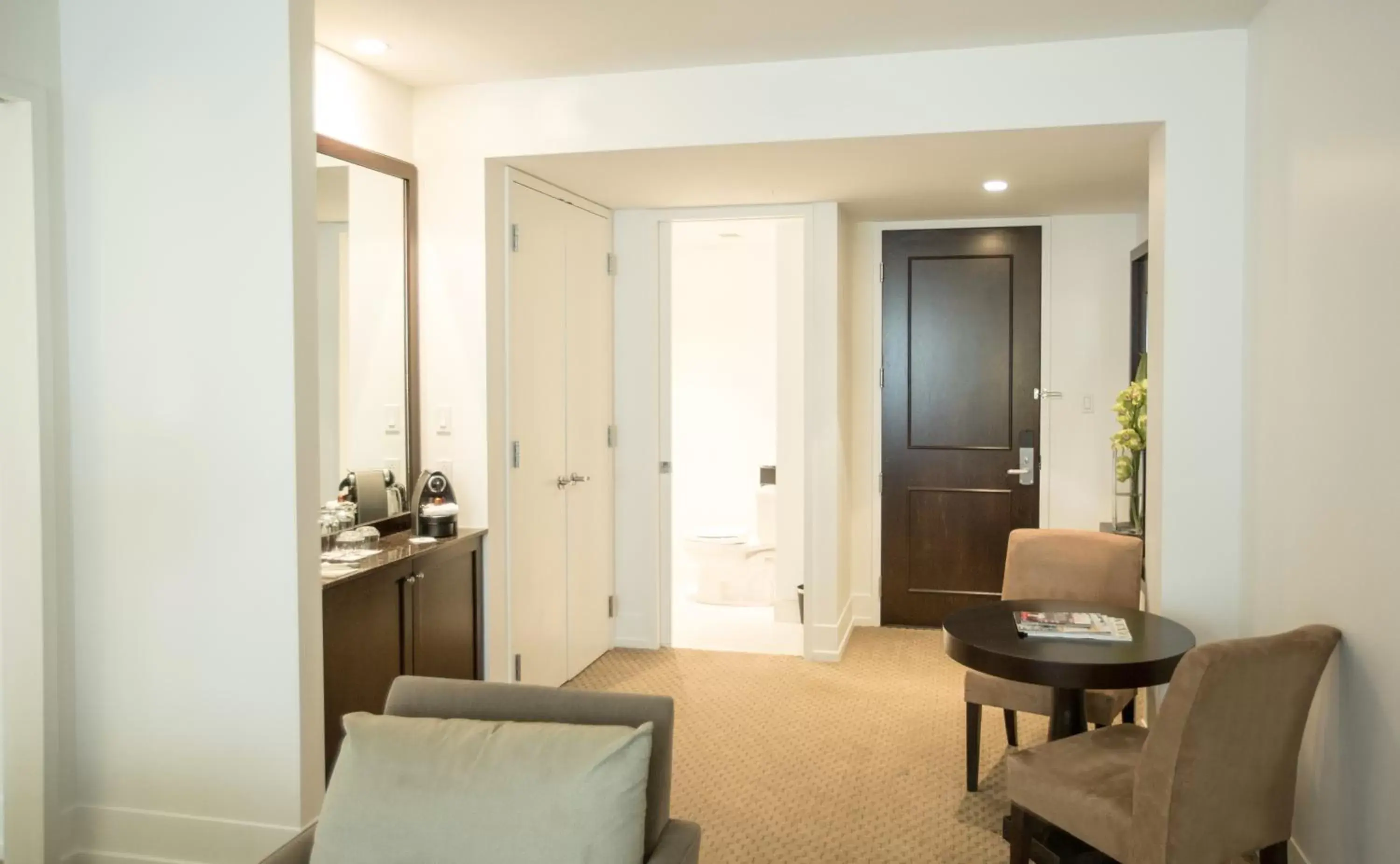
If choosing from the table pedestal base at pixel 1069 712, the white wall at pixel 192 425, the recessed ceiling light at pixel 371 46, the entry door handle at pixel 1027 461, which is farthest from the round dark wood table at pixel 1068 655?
the recessed ceiling light at pixel 371 46

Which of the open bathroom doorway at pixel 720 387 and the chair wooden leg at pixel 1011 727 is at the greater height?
the open bathroom doorway at pixel 720 387

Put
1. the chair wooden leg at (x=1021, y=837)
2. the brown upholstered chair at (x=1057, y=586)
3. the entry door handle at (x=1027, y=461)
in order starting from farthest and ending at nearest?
the entry door handle at (x=1027, y=461)
the brown upholstered chair at (x=1057, y=586)
the chair wooden leg at (x=1021, y=837)

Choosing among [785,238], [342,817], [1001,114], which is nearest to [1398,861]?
[342,817]

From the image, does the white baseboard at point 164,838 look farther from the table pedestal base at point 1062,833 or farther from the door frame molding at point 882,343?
the door frame molding at point 882,343

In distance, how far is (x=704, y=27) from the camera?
11.1 feet

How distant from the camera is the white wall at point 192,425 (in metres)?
2.80

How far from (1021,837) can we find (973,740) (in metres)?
0.75

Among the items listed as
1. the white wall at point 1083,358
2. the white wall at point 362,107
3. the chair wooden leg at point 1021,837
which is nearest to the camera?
the chair wooden leg at point 1021,837

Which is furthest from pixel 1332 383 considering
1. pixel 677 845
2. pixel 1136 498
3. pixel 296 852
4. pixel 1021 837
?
pixel 296 852

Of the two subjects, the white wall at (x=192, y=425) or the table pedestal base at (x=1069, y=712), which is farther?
the table pedestal base at (x=1069, y=712)

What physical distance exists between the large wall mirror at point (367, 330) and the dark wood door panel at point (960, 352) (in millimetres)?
2741

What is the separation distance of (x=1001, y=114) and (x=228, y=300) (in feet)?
8.06

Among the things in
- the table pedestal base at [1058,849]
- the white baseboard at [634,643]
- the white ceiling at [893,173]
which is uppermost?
the white ceiling at [893,173]

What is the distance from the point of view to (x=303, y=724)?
282cm
